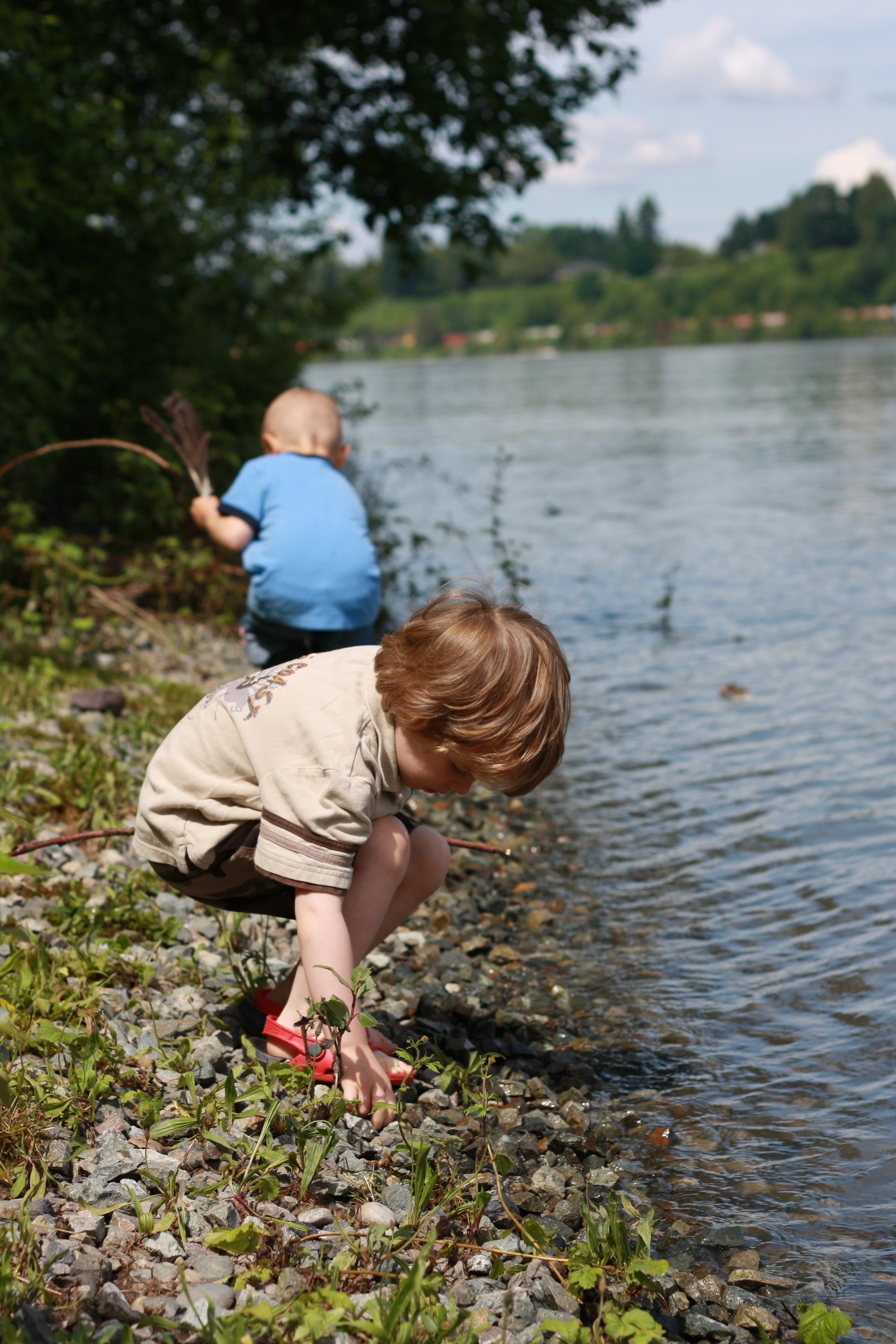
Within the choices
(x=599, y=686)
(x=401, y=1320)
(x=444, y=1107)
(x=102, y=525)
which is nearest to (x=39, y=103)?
(x=102, y=525)

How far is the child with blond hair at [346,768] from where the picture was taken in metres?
2.51

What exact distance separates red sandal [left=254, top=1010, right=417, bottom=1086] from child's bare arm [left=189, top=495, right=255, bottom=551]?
7.14ft

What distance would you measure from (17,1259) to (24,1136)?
1.21 feet

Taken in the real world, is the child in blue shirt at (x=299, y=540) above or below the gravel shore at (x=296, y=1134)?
above

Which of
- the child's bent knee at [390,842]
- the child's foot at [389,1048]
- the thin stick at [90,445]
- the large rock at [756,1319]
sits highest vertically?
the thin stick at [90,445]

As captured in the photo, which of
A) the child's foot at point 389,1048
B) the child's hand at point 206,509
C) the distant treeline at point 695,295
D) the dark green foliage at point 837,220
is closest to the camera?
the child's foot at point 389,1048

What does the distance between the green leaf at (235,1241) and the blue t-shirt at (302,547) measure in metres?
2.75

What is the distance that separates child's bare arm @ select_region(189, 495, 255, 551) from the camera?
4.53 m

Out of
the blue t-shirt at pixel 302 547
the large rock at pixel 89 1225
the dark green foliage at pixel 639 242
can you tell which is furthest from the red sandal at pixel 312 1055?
the dark green foliage at pixel 639 242

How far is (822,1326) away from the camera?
2.18 m

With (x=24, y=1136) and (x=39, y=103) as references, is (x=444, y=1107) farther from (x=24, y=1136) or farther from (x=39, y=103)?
(x=39, y=103)

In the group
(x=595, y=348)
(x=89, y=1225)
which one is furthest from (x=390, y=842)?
(x=595, y=348)

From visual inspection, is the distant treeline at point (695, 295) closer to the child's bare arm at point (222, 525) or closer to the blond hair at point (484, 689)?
the child's bare arm at point (222, 525)

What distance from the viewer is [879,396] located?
31.3 meters
